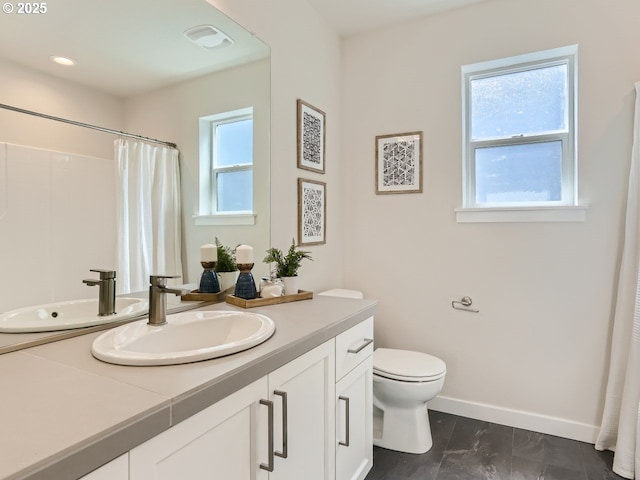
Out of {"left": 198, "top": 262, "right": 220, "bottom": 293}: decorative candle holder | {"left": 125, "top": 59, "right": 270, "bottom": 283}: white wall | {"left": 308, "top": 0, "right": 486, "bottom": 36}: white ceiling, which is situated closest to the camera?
{"left": 125, "top": 59, "right": 270, "bottom": 283}: white wall

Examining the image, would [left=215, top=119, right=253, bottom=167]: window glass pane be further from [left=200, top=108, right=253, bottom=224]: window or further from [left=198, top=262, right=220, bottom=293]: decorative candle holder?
[left=198, top=262, right=220, bottom=293]: decorative candle holder

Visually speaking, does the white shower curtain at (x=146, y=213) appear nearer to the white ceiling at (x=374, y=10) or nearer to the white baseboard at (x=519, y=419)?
the white ceiling at (x=374, y=10)

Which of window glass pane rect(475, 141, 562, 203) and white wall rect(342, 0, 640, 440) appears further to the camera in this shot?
window glass pane rect(475, 141, 562, 203)

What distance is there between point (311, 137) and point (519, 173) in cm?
128

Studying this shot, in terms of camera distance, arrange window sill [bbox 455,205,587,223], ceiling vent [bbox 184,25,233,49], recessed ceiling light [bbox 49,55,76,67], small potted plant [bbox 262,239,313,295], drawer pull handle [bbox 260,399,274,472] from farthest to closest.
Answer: window sill [bbox 455,205,587,223] < small potted plant [bbox 262,239,313,295] < ceiling vent [bbox 184,25,233,49] < recessed ceiling light [bbox 49,55,76,67] < drawer pull handle [bbox 260,399,274,472]

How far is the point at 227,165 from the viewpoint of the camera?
5.79 feet

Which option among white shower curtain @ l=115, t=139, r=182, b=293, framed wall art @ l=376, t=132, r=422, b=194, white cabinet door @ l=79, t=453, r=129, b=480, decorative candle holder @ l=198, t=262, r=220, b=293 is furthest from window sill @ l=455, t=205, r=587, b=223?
white cabinet door @ l=79, t=453, r=129, b=480

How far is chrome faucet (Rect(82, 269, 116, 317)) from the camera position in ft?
4.14

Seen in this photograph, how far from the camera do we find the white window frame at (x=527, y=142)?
2121 millimetres

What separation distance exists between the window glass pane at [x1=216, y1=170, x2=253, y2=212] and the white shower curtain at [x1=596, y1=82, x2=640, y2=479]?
1911 millimetres

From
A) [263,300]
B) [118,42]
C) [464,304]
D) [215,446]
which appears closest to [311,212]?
[263,300]

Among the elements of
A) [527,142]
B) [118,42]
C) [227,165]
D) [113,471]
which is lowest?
[113,471]

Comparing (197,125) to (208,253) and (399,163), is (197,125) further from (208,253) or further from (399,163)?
(399,163)

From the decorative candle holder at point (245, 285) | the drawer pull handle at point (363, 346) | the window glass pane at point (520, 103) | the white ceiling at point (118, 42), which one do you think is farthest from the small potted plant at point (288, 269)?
the window glass pane at point (520, 103)
